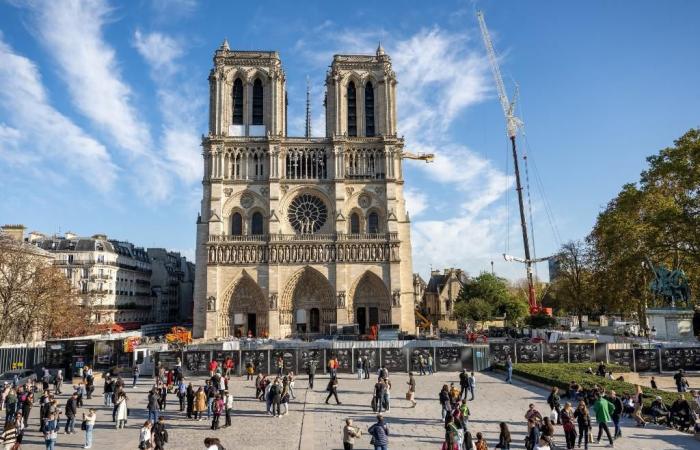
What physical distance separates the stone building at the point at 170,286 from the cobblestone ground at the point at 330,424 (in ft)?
164

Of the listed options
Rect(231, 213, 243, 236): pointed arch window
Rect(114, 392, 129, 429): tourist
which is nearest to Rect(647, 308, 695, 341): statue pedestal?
Rect(114, 392, 129, 429): tourist

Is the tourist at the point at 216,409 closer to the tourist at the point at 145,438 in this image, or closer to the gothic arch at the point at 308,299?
the tourist at the point at 145,438

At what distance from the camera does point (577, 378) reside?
22.4m

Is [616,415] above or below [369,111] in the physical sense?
below

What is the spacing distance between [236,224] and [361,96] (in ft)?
61.6

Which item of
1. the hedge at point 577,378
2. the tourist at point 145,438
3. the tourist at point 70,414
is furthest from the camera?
the hedge at point 577,378

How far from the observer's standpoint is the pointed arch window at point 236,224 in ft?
179

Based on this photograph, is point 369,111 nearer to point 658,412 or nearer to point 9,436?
point 658,412

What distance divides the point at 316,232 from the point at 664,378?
3490cm

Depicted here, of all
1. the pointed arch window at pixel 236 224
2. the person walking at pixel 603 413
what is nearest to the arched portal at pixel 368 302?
the pointed arch window at pixel 236 224

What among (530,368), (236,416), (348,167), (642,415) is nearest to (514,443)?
(642,415)

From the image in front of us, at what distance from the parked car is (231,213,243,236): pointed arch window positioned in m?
28.2

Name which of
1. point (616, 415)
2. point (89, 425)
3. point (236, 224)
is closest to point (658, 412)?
point (616, 415)

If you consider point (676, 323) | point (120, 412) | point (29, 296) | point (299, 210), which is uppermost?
point (299, 210)
